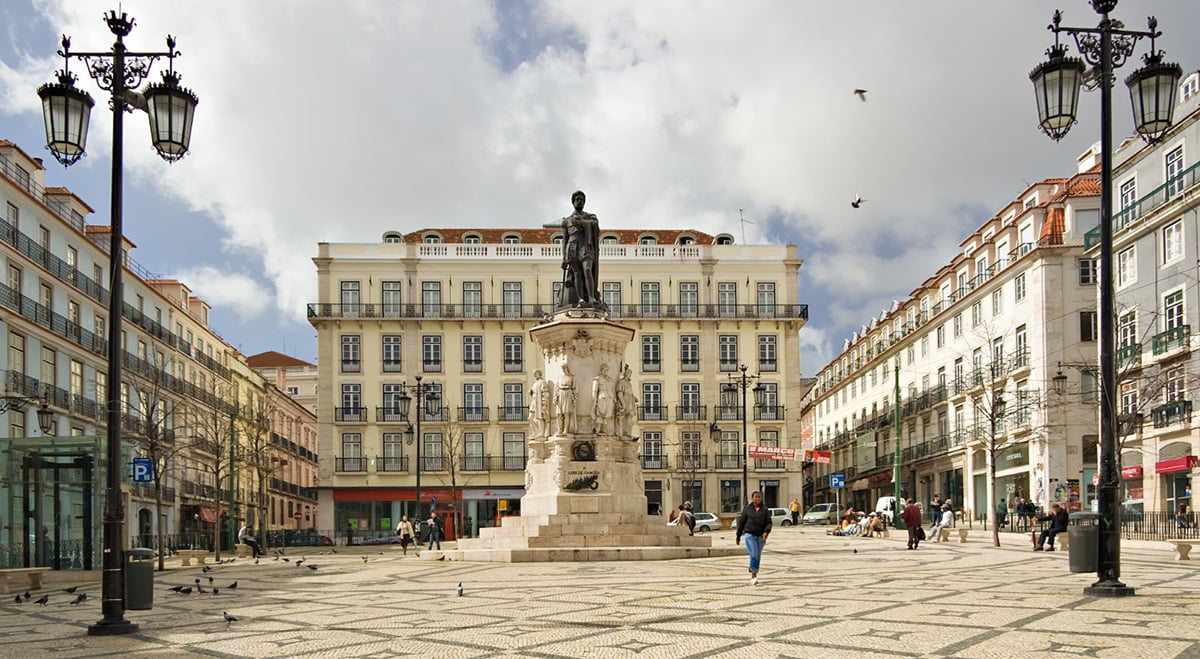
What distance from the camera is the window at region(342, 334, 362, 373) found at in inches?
2456

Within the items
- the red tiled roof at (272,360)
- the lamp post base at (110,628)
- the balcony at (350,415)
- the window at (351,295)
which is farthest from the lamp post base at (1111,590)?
the red tiled roof at (272,360)

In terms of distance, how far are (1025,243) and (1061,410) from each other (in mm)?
7337

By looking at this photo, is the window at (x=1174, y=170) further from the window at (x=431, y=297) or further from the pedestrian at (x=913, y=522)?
the window at (x=431, y=297)

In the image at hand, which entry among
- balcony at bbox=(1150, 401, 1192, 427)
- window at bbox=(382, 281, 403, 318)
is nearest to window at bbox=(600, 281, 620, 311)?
window at bbox=(382, 281, 403, 318)

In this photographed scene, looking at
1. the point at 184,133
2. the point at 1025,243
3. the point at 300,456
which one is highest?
the point at 1025,243

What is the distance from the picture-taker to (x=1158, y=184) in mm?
38781

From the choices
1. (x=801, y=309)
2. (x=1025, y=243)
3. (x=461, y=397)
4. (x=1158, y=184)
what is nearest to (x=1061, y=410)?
(x=1025, y=243)

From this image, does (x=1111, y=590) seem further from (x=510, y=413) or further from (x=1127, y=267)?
(x=510, y=413)

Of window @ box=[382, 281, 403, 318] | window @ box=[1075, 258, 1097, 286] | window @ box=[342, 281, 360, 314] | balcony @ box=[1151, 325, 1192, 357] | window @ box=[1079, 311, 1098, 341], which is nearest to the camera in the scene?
balcony @ box=[1151, 325, 1192, 357]

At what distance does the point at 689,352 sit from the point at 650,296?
12.2 feet

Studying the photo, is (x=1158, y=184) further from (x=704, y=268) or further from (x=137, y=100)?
(x=137, y=100)

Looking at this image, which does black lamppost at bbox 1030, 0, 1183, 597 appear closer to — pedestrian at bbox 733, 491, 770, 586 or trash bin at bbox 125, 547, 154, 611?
pedestrian at bbox 733, 491, 770, 586

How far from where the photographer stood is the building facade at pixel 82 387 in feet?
78.6

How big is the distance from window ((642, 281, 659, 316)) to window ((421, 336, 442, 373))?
11.3m
